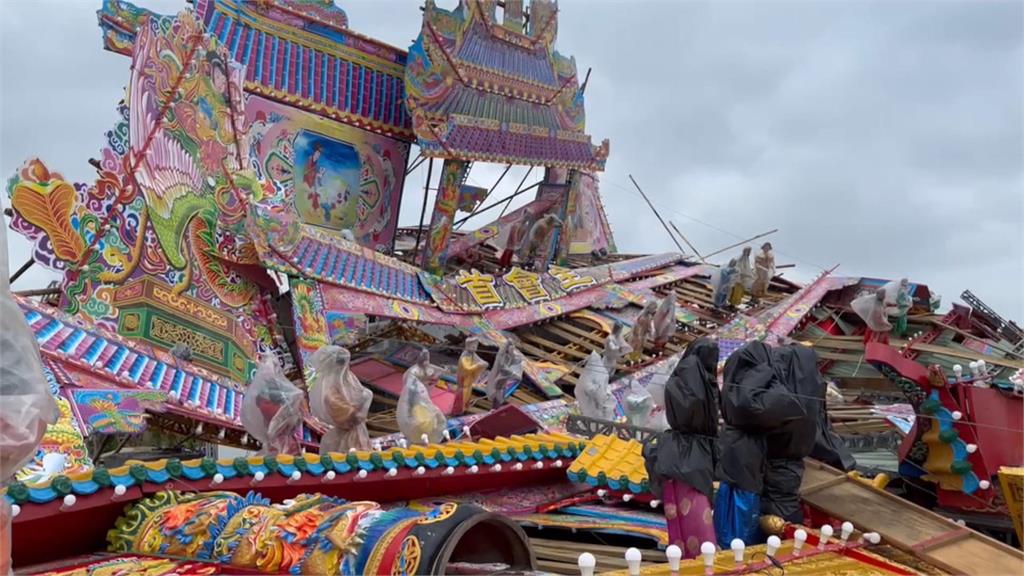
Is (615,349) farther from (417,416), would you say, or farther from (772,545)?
(772,545)

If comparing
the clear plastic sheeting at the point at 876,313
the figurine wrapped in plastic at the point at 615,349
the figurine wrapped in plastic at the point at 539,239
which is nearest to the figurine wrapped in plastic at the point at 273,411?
the figurine wrapped in plastic at the point at 615,349

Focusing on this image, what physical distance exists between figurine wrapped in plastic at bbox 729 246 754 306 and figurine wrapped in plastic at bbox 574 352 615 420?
659cm

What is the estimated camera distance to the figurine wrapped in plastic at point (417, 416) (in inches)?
261

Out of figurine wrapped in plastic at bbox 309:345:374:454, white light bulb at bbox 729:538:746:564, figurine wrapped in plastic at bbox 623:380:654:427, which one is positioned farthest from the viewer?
figurine wrapped in plastic at bbox 623:380:654:427

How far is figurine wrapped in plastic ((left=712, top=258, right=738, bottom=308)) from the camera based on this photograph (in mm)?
14928

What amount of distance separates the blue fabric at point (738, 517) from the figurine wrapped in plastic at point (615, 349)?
21.9ft

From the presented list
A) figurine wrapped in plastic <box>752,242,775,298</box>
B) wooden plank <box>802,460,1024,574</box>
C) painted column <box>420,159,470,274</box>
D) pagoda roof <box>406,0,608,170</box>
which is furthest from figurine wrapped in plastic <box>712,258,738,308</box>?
wooden plank <box>802,460,1024,574</box>

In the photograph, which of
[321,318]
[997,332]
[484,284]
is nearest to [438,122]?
[484,284]

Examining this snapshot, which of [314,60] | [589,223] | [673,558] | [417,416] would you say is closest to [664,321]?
[314,60]

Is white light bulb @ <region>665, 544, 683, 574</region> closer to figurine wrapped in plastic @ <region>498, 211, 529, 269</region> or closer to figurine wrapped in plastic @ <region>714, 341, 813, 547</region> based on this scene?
figurine wrapped in plastic @ <region>714, 341, 813, 547</region>

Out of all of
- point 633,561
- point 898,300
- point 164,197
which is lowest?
point 633,561

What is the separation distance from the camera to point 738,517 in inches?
156

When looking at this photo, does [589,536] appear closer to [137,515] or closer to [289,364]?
[137,515]

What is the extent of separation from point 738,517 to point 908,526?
2.06 ft
